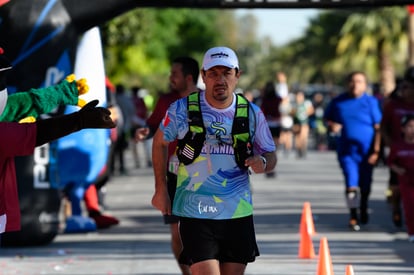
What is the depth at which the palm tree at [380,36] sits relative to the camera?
52062mm

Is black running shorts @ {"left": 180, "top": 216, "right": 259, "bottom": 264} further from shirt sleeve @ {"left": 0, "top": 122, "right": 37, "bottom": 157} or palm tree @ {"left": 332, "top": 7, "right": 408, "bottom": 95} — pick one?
palm tree @ {"left": 332, "top": 7, "right": 408, "bottom": 95}

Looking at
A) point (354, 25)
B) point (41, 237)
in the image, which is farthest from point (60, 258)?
point (354, 25)

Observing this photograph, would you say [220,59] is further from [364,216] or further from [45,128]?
[364,216]

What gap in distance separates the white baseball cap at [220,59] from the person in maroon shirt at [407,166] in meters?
6.30

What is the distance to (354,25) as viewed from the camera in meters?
56.2

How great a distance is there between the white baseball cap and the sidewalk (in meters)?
3.95

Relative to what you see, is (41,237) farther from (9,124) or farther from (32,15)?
(9,124)

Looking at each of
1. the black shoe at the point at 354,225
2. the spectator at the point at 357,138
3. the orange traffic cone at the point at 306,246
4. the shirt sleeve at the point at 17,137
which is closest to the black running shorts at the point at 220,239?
the shirt sleeve at the point at 17,137

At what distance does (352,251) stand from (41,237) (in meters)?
3.28

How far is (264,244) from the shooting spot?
1349cm

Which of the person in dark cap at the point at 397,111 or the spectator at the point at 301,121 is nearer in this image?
the person in dark cap at the point at 397,111

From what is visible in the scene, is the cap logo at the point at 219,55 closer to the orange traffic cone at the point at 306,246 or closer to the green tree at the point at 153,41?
the orange traffic cone at the point at 306,246

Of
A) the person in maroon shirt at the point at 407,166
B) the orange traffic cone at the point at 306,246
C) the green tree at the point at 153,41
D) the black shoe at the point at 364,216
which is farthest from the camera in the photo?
the green tree at the point at 153,41

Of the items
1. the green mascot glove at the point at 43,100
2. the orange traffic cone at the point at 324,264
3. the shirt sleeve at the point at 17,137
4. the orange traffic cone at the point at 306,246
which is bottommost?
the orange traffic cone at the point at 306,246
